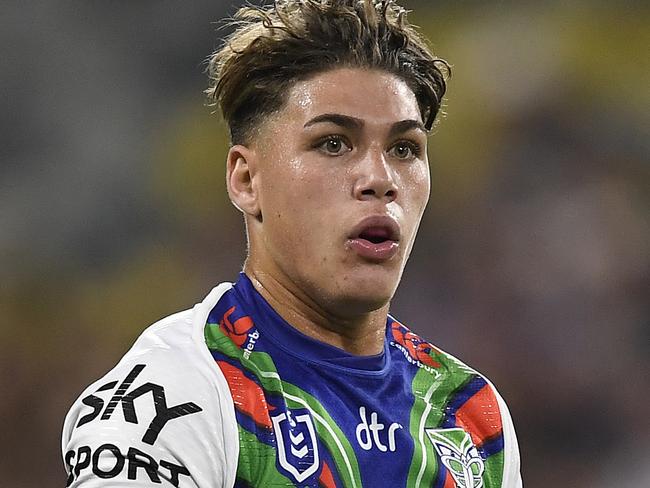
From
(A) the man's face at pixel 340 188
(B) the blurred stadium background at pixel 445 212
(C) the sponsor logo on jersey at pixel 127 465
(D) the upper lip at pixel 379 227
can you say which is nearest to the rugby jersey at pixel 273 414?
(C) the sponsor logo on jersey at pixel 127 465

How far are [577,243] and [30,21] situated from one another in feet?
8.58

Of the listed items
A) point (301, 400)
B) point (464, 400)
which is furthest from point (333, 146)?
point (464, 400)

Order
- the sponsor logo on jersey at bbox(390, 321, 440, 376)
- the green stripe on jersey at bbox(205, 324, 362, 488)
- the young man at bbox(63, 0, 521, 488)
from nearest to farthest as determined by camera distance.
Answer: the young man at bbox(63, 0, 521, 488)
the green stripe on jersey at bbox(205, 324, 362, 488)
the sponsor logo on jersey at bbox(390, 321, 440, 376)

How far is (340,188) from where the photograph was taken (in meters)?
1.93

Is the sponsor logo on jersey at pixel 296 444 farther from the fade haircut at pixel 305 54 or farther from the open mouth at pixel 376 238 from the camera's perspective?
the fade haircut at pixel 305 54

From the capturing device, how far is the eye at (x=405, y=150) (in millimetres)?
2014

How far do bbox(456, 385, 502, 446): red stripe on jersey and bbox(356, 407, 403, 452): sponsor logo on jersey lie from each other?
8.2 inches

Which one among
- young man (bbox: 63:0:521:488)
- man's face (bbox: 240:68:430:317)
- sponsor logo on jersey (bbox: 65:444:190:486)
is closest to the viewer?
sponsor logo on jersey (bbox: 65:444:190:486)

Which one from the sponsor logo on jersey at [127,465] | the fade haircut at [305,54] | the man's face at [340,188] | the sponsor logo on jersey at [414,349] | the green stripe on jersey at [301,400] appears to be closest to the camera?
the sponsor logo on jersey at [127,465]

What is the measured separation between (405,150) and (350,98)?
0.49 feet

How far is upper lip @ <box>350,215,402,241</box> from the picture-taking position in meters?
1.92

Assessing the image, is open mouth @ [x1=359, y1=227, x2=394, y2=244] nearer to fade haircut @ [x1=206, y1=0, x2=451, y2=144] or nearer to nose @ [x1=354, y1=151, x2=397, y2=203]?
nose @ [x1=354, y1=151, x2=397, y2=203]

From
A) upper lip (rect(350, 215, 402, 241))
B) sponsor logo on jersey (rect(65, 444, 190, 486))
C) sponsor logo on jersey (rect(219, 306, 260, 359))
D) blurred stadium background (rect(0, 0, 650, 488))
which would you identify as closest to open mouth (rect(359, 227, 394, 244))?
upper lip (rect(350, 215, 402, 241))

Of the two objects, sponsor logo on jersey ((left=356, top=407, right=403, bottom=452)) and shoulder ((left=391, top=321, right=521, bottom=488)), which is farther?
shoulder ((left=391, top=321, right=521, bottom=488))
